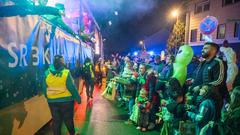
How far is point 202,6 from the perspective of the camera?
2100 centimetres

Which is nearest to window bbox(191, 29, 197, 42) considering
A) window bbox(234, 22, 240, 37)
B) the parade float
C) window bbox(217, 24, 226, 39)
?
window bbox(217, 24, 226, 39)

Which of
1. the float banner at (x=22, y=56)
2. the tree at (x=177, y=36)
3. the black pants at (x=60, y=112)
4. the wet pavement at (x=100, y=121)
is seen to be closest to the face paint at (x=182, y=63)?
the wet pavement at (x=100, y=121)

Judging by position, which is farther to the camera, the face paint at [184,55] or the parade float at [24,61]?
the face paint at [184,55]

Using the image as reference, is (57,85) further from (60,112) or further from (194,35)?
(194,35)

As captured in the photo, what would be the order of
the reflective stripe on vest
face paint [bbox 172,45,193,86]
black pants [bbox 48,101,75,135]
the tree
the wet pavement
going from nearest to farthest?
the reflective stripe on vest < black pants [bbox 48,101,75,135] < face paint [bbox 172,45,193,86] < the wet pavement < the tree

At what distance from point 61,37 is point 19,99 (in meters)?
3.77

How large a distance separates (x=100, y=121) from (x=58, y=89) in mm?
3005

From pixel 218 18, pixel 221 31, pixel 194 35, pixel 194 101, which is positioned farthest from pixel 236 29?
pixel 194 101

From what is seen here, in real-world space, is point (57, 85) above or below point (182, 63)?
below

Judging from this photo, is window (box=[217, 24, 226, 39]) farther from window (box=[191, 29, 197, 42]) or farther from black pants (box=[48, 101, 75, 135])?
black pants (box=[48, 101, 75, 135])

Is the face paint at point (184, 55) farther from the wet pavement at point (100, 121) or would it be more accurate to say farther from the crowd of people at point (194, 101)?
the wet pavement at point (100, 121)

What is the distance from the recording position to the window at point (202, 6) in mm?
20234

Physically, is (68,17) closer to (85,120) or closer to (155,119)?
(85,120)

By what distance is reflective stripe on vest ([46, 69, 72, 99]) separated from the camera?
198 inches
